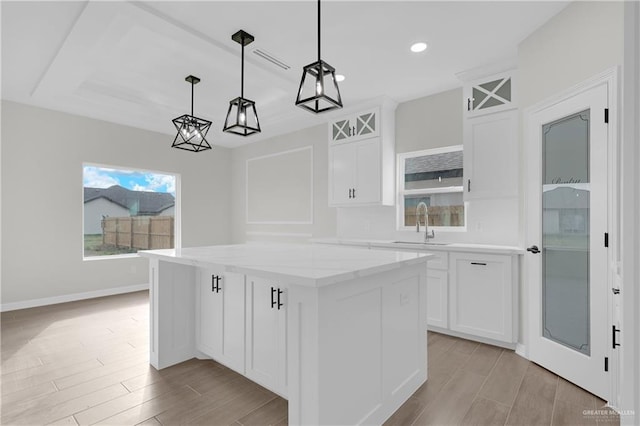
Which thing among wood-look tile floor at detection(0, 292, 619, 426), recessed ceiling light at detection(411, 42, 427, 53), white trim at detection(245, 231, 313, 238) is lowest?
wood-look tile floor at detection(0, 292, 619, 426)

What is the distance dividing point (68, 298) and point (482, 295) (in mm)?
5420

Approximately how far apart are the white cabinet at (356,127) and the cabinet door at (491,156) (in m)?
1.21

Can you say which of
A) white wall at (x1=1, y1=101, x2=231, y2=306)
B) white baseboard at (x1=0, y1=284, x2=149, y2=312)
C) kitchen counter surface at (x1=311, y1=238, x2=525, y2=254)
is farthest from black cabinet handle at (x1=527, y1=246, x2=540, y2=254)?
white baseboard at (x1=0, y1=284, x2=149, y2=312)

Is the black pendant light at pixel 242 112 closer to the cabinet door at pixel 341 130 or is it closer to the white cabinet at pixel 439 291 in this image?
the cabinet door at pixel 341 130

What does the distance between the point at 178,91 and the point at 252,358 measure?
369cm

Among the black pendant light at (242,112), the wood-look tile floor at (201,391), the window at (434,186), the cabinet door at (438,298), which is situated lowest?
the wood-look tile floor at (201,391)

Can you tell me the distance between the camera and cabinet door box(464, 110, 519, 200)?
3.21 m

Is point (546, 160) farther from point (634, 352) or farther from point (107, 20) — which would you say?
point (107, 20)

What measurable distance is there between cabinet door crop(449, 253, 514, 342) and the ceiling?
202cm

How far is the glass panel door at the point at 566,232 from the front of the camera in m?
2.35

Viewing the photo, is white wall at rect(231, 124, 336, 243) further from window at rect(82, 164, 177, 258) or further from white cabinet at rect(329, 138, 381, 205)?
Answer: window at rect(82, 164, 177, 258)

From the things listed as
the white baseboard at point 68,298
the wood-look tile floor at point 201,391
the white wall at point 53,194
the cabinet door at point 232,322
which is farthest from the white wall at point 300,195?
the cabinet door at point 232,322

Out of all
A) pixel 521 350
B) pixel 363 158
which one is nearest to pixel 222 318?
pixel 521 350

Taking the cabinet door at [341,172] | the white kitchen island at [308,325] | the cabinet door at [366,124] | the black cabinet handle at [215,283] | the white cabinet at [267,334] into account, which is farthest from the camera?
the cabinet door at [341,172]
